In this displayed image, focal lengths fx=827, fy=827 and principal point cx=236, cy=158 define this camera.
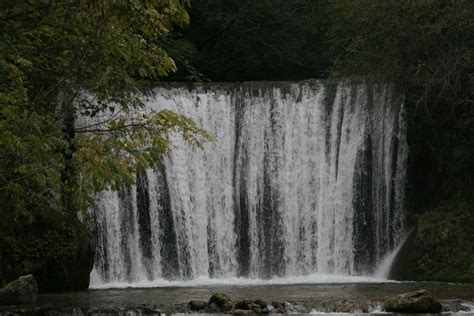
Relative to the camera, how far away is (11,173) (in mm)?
10398

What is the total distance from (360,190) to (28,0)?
54.1 feet

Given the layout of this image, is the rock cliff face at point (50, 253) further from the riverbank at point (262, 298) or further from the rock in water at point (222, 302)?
the rock in water at point (222, 302)

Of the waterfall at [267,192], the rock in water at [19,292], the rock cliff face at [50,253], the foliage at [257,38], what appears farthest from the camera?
the foliage at [257,38]

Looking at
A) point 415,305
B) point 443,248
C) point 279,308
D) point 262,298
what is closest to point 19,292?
point 262,298

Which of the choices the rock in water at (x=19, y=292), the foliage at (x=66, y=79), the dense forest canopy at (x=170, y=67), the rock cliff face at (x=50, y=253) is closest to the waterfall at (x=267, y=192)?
the dense forest canopy at (x=170, y=67)

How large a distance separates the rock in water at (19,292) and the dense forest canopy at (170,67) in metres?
1.87

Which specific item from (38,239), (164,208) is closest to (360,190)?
(164,208)

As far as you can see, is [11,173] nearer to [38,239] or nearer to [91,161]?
[91,161]

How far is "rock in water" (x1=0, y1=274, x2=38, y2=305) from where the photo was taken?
51.2 ft

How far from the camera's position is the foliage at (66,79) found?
9133 millimetres

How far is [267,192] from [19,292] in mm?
10708

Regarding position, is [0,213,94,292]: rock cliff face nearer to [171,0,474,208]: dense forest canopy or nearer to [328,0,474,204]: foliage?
[171,0,474,208]: dense forest canopy

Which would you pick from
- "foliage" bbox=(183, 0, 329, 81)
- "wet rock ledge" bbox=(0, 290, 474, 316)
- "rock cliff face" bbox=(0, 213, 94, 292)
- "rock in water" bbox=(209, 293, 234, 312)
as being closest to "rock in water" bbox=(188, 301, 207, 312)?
"wet rock ledge" bbox=(0, 290, 474, 316)

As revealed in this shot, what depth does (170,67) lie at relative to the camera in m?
11.5
